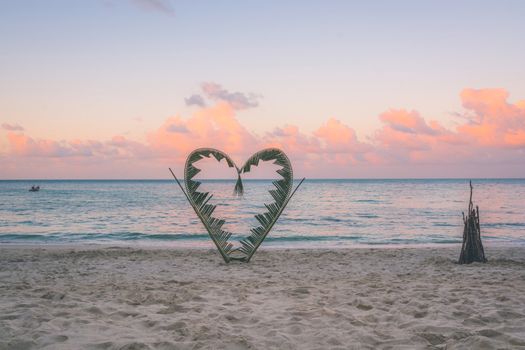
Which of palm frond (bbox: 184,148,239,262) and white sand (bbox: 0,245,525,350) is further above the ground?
palm frond (bbox: 184,148,239,262)

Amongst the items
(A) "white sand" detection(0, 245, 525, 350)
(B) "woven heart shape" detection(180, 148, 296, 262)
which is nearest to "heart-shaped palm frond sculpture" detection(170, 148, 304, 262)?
(B) "woven heart shape" detection(180, 148, 296, 262)

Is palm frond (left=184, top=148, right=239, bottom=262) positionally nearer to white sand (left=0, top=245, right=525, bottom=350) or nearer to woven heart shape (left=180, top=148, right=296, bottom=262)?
woven heart shape (left=180, top=148, right=296, bottom=262)

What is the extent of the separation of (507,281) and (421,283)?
1492 millimetres

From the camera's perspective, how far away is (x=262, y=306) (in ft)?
19.5

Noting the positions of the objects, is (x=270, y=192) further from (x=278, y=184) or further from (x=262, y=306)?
(x=262, y=306)

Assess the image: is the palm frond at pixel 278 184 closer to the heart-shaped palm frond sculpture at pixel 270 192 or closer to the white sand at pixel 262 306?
the heart-shaped palm frond sculpture at pixel 270 192

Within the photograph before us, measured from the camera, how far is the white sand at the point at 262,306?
4.58 meters

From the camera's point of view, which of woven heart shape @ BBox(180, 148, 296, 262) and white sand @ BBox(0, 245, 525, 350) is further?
woven heart shape @ BBox(180, 148, 296, 262)

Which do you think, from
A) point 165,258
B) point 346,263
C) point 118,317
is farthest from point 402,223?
point 118,317

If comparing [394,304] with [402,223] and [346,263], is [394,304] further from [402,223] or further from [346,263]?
[402,223]

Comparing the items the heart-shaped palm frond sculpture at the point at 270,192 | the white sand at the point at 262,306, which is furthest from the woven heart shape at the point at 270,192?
the white sand at the point at 262,306

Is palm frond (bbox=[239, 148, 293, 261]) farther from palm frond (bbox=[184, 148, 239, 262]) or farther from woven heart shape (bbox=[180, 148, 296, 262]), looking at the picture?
palm frond (bbox=[184, 148, 239, 262])

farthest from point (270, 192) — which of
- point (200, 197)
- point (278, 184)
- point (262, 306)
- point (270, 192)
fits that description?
point (262, 306)

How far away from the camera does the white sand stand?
458 centimetres
